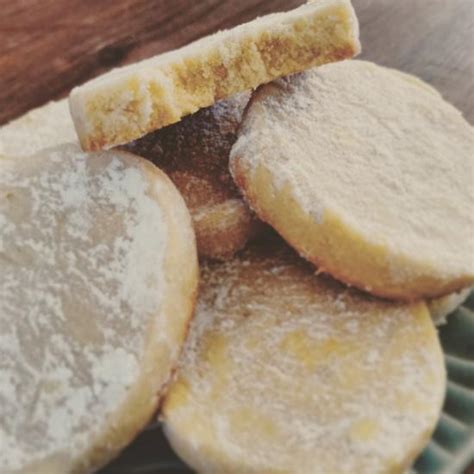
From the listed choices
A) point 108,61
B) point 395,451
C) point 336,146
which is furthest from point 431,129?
point 108,61

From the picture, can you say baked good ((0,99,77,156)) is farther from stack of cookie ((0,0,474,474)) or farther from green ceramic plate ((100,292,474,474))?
green ceramic plate ((100,292,474,474))

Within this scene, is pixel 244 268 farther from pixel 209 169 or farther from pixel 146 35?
pixel 146 35

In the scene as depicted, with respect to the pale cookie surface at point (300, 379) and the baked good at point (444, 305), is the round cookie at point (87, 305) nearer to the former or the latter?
the pale cookie surface at point (300, 379)

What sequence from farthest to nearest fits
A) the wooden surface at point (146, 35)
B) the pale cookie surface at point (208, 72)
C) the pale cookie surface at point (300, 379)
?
1. the wooden surface at point (146, 35)
2. the pale cookie surface at point (208, 72)
3. the pale cookie surface at point (300, 379)

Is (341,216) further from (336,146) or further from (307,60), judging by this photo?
(307,60)

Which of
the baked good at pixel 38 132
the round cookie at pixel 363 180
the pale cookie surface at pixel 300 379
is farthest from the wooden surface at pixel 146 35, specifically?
the pale cookie surface at pixel 300 379

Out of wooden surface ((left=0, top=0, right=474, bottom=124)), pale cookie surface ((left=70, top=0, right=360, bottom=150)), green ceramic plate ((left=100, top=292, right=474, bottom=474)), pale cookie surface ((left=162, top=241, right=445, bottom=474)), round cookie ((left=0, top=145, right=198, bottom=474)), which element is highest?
pale cookie surface ((left=70, top=0, right=360, bottom=150))

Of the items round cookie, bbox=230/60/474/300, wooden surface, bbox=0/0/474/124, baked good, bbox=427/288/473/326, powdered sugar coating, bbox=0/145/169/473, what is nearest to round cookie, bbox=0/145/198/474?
powdered sugar coating, bbox=0/145/169/473

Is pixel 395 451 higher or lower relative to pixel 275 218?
lower
